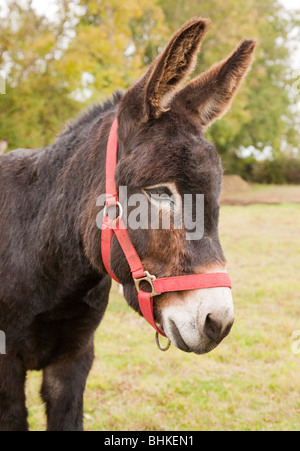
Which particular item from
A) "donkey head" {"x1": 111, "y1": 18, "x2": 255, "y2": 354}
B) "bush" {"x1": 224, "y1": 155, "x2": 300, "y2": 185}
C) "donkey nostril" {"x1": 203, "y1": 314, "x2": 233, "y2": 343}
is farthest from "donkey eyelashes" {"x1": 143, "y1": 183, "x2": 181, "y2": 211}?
"bush" {"x1": 224, "y1": 155, "x2": 300, "y2": 185}

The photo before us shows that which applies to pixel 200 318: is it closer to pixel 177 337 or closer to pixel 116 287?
pixel 177 337

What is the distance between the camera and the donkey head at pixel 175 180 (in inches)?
70.1

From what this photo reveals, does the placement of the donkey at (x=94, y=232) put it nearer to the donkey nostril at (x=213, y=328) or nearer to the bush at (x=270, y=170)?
the donkey nostril at (x=213, y=328)

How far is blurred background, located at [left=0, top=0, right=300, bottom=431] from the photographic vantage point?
3.96 m

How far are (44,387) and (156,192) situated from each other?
74.5 inches

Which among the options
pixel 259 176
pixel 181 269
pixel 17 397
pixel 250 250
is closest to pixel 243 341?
pixel 17 397

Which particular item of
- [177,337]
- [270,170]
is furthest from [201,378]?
[270,170]

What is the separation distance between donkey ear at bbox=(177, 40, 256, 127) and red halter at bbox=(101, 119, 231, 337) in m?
0.40

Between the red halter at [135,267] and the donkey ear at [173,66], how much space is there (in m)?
0.30

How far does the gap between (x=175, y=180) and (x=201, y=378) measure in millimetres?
3228

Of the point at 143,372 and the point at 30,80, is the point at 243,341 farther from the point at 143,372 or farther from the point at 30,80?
the point at 30,80

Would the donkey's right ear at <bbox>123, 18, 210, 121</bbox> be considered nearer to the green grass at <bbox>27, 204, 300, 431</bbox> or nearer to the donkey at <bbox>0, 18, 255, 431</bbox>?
the donkey at <bbox>0, 18, 255, 431</bbox>

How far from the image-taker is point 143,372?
4.64 m

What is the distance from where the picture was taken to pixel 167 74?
189 cm
